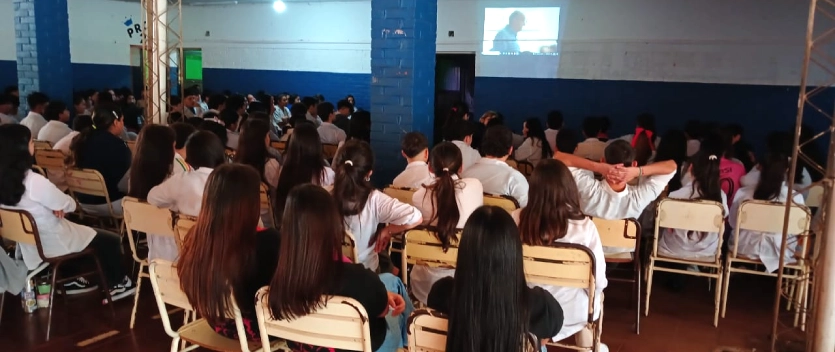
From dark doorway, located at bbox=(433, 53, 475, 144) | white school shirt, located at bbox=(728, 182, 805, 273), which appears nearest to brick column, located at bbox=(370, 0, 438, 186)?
white school shirt, located at bbox=(728, 182, 805, 273)

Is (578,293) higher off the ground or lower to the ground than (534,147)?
lower

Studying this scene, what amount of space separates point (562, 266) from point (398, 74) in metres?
3.21

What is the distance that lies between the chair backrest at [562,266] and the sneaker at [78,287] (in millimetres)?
3271

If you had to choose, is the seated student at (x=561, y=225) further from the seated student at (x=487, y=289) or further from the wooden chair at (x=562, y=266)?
the seated student at (x=487, y=289)

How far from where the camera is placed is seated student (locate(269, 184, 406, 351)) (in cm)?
215

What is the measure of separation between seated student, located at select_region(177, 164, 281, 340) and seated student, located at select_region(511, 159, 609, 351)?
1148 mm

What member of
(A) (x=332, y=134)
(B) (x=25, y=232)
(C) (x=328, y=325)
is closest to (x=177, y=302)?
(C) (x=328, y=325)

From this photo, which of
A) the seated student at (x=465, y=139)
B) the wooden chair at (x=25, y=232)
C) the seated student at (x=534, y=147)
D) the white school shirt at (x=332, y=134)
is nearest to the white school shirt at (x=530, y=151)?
the seated student at (x=534, y=147)

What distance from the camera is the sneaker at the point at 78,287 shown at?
439 centimetres

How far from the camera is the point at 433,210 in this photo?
3.51 m

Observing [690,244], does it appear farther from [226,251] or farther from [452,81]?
[452,81]

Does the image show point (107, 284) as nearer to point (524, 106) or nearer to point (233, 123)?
point (233, 123)

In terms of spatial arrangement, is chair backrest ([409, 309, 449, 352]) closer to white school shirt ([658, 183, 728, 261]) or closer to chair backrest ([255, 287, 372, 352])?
chair backrest ([255, 287, 372, 352])

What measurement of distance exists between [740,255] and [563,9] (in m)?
6.10
